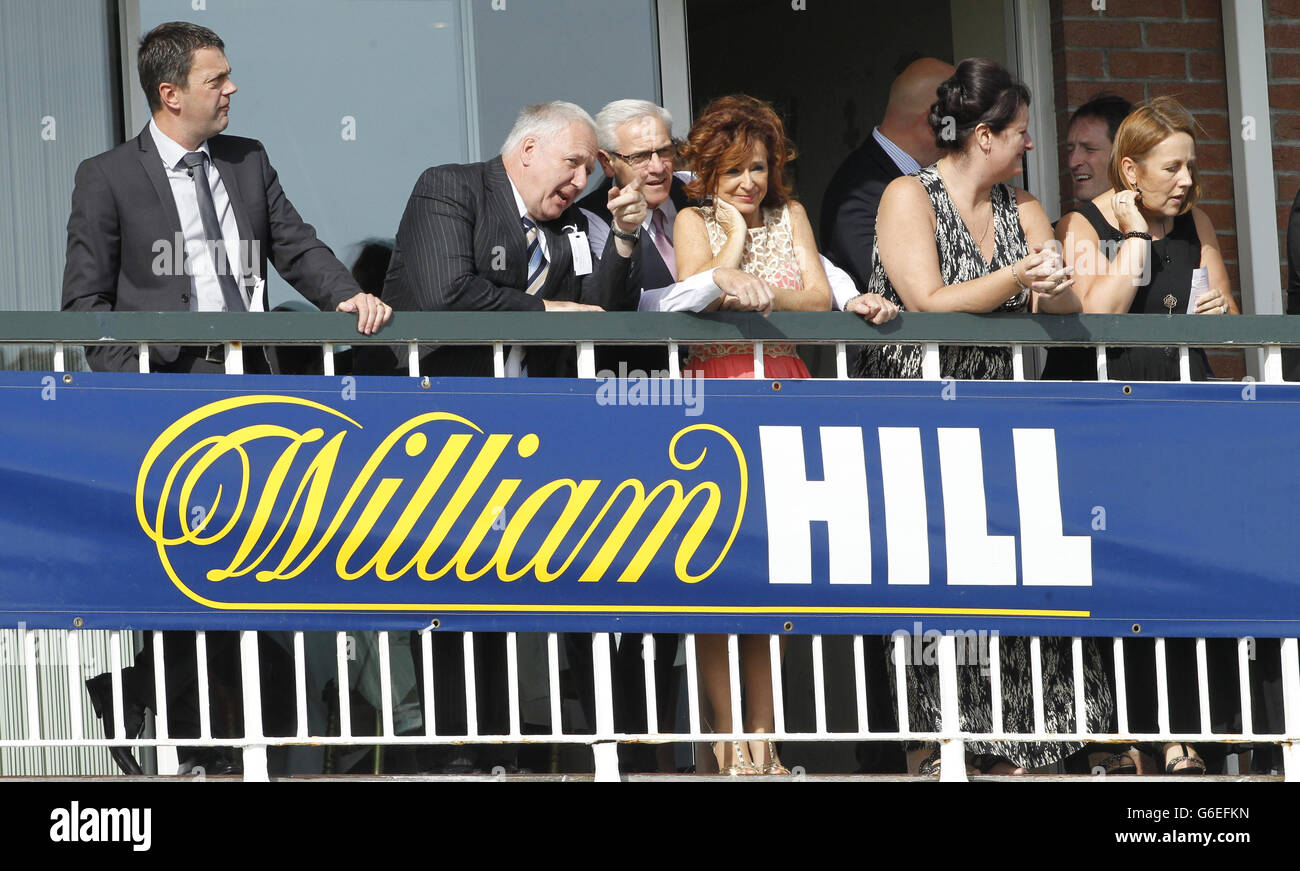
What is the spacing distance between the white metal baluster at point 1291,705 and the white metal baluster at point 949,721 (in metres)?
0.90

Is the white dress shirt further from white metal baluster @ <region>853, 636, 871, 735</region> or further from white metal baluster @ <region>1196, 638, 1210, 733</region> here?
white metal baluster @ <region>1196, 638, 1210, 733</region>

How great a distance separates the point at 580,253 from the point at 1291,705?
2383 millimetres

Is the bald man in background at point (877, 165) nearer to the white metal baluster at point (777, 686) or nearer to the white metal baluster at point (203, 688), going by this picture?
the white metal baluster at point (777, 686)

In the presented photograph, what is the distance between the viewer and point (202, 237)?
5.21 metres

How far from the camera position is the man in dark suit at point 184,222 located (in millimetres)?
5066

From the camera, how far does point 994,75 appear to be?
5.28m

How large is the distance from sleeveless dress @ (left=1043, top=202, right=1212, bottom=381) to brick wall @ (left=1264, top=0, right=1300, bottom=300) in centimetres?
204

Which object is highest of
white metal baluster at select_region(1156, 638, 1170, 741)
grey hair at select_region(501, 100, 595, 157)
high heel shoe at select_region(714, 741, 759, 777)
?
grey hair at select_region(501, 100, 595, 157)

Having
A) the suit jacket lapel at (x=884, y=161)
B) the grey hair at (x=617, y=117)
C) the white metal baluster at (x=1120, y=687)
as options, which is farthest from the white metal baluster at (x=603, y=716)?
the suit jacket lapel at (x=884, y=161)

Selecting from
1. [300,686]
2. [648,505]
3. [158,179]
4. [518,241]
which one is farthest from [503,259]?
[300,686]

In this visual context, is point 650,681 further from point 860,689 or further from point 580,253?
point 580,253

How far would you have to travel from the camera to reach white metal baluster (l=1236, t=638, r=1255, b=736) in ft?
16.4

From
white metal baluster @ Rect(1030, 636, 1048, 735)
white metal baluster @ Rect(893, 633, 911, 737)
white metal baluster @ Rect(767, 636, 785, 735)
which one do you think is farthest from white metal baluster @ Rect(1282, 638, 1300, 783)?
white metal baluster @ Rect(767, 636, 785, 735)
